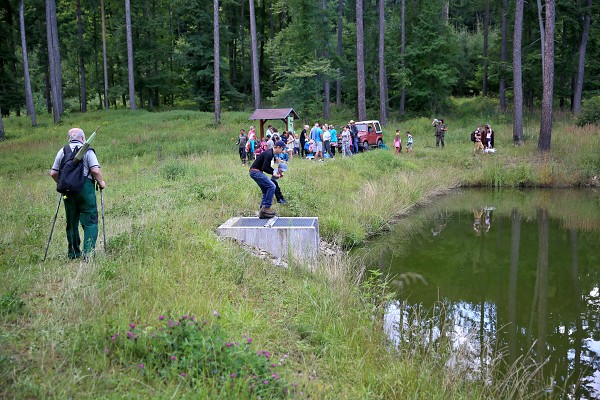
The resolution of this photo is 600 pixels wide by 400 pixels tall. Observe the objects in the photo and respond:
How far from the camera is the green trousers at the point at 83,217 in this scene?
729 centimetres

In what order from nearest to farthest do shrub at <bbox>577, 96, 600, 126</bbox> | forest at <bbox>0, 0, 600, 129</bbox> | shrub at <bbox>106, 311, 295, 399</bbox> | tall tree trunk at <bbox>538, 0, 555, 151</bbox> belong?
1. shrub at <bbox>106, 311, 295, 399</bbox>
2. tall tree trunk at <bbox>538, 0, 555, 151</bbox>
3. shrub at <bbox>577, 96, 600, 126</bbox>
4. forest at <bbox>0, 0, 600, 129</bbox>

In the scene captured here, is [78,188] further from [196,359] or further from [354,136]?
[354,136]

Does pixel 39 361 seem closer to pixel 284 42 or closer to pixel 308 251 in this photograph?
pixel 308 251

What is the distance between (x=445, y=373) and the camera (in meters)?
5.89

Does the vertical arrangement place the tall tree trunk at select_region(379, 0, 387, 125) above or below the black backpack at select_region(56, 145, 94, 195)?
above

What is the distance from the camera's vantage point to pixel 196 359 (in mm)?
4684

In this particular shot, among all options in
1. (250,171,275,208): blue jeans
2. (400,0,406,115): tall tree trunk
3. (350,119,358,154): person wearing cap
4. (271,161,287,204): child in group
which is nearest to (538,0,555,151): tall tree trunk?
(350,119,358,154): person wearing cap

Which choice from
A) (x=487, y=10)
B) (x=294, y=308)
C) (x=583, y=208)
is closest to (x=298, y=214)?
(x=294, y=308)

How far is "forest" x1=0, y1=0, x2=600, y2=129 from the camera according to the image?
33.3 meters

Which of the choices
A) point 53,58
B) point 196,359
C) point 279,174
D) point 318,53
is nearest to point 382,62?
point 318,53

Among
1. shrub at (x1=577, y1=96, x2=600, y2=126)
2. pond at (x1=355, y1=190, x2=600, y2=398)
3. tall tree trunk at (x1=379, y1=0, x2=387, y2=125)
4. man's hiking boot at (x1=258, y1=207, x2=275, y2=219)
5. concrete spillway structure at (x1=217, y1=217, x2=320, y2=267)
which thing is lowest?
pond at (x1=355, y1=190, x2=600, y2=398)

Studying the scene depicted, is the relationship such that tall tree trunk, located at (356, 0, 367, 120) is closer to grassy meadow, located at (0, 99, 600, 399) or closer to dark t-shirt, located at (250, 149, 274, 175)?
grassy meadow, located at (0, 99, 600, 399)

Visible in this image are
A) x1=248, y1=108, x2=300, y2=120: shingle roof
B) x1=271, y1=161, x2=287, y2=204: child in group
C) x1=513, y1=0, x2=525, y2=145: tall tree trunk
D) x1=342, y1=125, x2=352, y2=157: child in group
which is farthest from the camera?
x1=513, y1=0, x2=525, y2=145: tall tree trunk

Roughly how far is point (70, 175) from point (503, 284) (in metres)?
8.00
